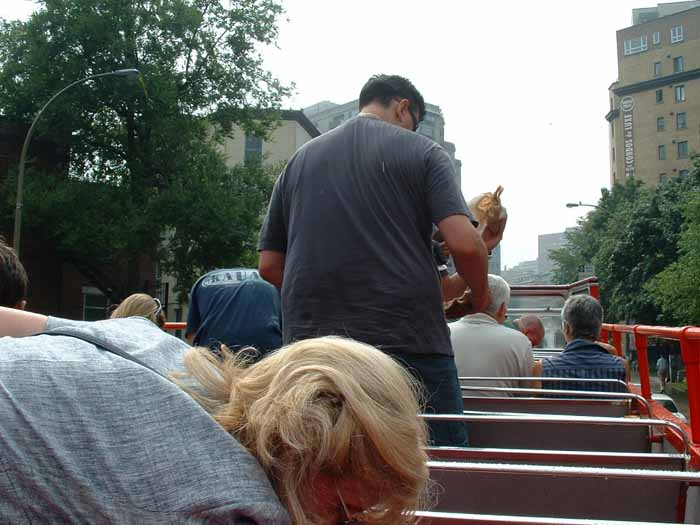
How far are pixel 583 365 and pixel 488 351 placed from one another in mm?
594

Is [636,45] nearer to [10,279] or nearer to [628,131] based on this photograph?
[628,131]

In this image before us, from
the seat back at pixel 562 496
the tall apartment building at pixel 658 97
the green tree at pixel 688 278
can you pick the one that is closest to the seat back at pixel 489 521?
the seat back at pixel 562 496

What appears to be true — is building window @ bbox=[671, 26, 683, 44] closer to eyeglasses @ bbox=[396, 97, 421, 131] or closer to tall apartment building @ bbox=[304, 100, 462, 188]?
tall apartment building @ bbox=[304, 100, 462, 188]

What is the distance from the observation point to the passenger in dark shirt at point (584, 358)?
381 cm

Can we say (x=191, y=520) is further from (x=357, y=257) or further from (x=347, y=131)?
(x=347, y=131)

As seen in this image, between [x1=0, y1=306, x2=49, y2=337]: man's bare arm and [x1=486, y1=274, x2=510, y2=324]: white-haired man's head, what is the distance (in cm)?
277

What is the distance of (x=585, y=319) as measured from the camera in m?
4.09

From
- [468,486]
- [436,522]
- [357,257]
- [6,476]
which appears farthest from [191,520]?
[357,257]

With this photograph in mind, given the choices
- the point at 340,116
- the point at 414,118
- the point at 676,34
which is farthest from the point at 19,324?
the point at 340,116

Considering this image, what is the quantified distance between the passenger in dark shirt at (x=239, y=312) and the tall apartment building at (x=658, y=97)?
209 ft

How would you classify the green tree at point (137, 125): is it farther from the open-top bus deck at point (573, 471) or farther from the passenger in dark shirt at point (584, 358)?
the open-top bus deck at point (573, 471)

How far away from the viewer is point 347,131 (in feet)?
8.20

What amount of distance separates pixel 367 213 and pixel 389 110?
54 cm

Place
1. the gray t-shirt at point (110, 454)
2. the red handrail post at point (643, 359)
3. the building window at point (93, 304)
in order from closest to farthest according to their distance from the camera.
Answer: the gray t-shirt at point (110, 454)
the red handrail post at point (643, 359)
the building window at point (93, 304)
